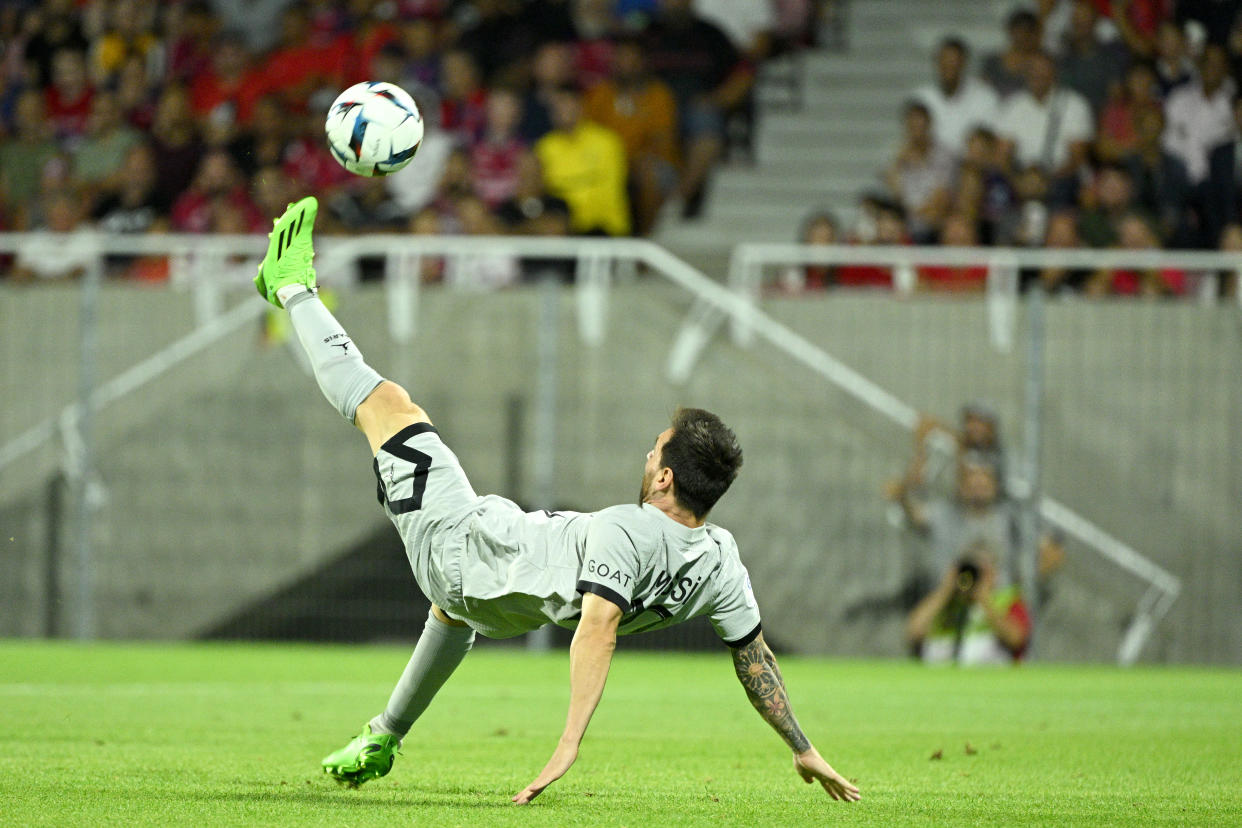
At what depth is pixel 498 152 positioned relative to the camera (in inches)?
670

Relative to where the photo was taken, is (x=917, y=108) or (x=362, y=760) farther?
(x=917, y=108)

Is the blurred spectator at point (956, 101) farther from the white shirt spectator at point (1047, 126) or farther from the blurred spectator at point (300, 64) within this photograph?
the blurred spectator at point (300, 64)

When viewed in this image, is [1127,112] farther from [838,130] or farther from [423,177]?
[423,177]

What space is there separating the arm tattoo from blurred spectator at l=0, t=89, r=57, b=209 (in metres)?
13.8

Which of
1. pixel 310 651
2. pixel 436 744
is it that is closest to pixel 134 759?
pixel 436 744

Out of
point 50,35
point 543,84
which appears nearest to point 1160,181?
point 543,84

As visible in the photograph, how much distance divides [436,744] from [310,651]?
6.35 meters

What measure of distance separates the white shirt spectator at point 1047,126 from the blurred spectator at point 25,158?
361 inches

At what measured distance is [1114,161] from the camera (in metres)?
15.3

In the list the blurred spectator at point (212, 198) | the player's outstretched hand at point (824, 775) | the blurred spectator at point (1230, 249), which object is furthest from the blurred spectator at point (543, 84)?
the player's outstretched hand at point (824, 775)

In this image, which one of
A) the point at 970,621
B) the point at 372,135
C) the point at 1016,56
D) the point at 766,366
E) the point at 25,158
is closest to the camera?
the point at 372,135

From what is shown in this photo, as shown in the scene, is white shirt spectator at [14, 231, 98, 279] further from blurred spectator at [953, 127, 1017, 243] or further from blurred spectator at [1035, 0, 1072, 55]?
blurred spectator at [1035, 0, 1072, 55]

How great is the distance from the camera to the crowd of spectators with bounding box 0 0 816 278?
16703 mm

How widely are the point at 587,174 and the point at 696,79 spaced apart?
2.29 m
